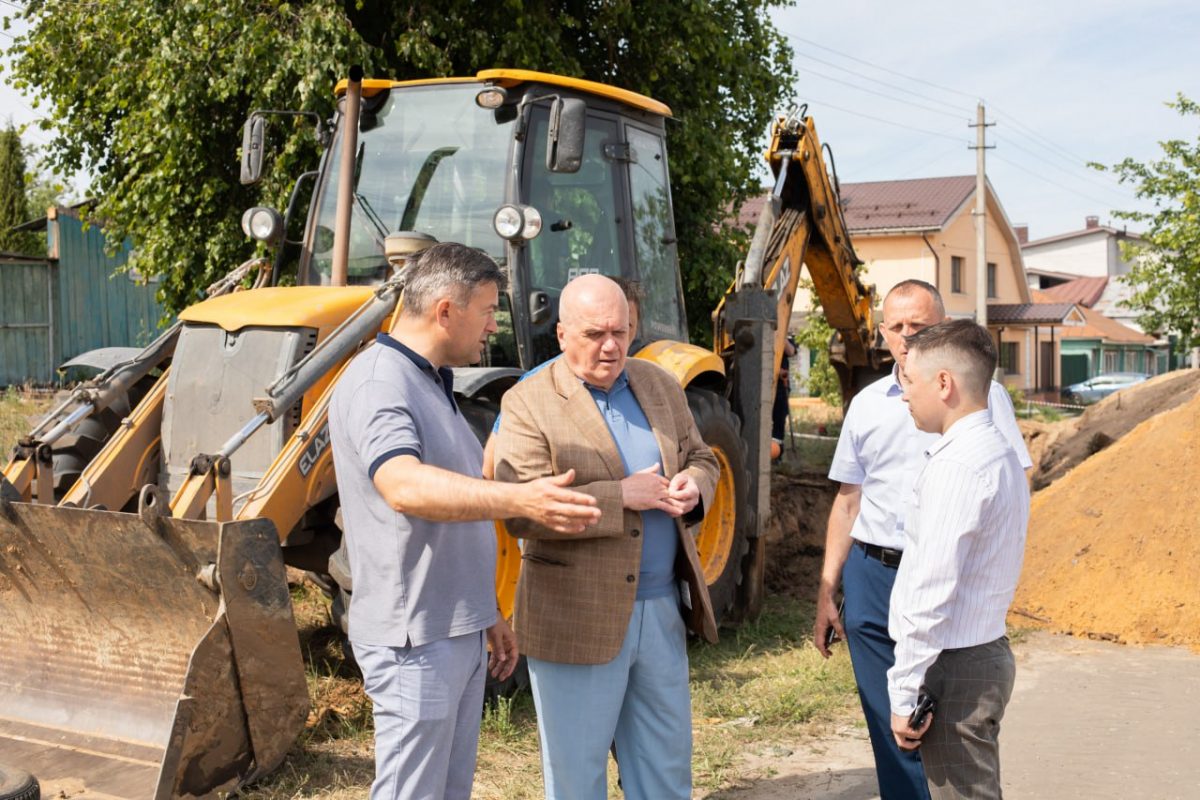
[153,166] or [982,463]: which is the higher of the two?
[153,166]

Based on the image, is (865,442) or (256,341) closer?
(865,442)

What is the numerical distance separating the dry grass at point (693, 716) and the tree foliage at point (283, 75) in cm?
525

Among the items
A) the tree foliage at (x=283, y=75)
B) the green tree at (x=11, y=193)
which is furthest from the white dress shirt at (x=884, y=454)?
the green tree at (x=11, y=193)

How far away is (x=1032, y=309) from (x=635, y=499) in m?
36.4

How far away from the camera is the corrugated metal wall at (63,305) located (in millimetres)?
18734

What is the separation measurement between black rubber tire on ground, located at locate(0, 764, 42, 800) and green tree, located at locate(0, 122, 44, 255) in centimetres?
2046

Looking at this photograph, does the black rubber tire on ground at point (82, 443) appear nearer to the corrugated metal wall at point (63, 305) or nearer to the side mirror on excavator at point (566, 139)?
the side mirror on excavator at point (566, 139)

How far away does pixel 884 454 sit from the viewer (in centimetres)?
393

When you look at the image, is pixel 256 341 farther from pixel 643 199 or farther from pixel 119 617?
pixel 643 199

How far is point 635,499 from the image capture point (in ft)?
10.4

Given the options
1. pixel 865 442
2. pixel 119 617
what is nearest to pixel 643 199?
pixel 865 442

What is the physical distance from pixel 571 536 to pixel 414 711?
2.03 feet

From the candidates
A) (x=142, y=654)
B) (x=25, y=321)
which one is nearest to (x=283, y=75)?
(x=142, y=654)

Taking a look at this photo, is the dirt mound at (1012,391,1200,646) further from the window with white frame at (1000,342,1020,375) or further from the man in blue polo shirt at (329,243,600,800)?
the window with white frame at (1000,342,1020,375)
